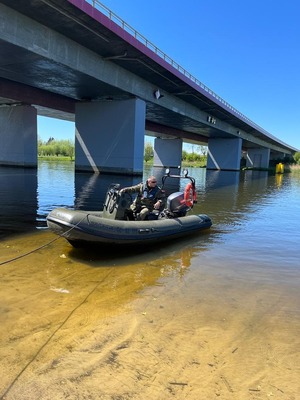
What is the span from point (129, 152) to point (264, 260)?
19123 mm

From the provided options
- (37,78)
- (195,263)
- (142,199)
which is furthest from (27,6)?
(195,263)

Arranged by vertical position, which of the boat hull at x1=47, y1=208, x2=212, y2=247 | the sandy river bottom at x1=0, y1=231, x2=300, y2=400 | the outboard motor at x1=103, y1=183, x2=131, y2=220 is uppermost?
the outboard motor at x1=103, y1=183, x2=131, y2=220

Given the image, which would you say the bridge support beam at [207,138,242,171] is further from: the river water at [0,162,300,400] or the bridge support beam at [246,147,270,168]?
the river water at [0,162,300,400]

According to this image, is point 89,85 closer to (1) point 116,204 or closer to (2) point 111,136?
(2) point 111,136

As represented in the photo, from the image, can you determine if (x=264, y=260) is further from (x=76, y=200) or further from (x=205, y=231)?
(x=76, y=200)

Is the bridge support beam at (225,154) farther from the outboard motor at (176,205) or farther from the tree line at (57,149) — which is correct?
the tree line at (57,149)

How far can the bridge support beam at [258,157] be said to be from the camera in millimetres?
68250

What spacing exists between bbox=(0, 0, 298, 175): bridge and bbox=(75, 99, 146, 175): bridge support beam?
0.07 meters

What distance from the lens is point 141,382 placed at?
2428mm

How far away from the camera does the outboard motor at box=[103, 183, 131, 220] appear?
607 centimetres

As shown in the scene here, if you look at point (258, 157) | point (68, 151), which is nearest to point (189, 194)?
point (258, 157)

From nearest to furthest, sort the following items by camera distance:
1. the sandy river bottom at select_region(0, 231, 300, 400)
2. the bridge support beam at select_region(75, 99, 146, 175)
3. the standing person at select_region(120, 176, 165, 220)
Result: the sandy river bottom at select_region(0, 231, 300, 400) → the standing person at select_region(120, 176, 165, 220) → the bridge support beam at select_region(75, 99, 146, 175)

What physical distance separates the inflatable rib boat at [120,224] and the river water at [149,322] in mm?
317

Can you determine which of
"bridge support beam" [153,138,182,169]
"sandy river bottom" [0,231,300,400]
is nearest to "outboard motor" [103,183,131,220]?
"sandy river bottom" [0,231,300,400]
